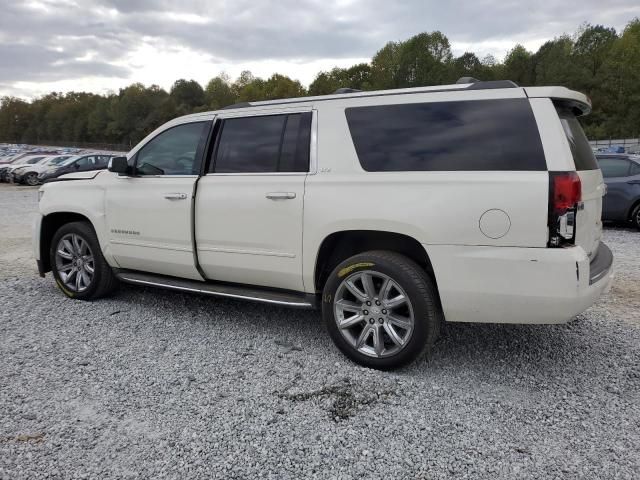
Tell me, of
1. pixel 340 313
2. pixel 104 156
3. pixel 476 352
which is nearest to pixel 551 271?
pixel 476 352

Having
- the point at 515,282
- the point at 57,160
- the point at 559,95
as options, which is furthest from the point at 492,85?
the point at 57,160

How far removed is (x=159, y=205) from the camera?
449 cm

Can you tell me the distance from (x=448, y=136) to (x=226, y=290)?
83.9 inches

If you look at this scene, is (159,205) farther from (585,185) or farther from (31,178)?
(31,178)

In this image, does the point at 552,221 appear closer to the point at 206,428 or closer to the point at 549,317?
the point at 549,317

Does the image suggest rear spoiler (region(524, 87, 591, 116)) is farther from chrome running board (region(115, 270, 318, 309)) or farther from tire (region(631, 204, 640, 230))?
tire (region(631, 204, 640, 230))

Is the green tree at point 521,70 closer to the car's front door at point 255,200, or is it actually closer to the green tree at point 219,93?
the green tree at point 219,93

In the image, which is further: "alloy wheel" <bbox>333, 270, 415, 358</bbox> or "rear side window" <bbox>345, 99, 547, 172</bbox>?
"alloy wheel" <bbox>333, 270, 415, 358</bbox>

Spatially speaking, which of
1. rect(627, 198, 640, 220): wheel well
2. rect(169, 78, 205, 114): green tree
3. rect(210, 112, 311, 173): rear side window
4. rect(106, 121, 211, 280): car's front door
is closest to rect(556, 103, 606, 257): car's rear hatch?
rect(210, 112, 311, 173): rear side window

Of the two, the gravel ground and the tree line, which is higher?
the tree line

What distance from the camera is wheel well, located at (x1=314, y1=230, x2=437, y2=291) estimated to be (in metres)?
3.61

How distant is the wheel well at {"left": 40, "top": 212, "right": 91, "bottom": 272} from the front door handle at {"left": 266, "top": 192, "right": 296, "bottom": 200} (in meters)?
2.59

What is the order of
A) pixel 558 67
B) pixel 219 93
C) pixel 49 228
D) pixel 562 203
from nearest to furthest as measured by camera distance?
pixel 562 203 < pixel 49 228 < pixel 558 67 < pixel 219 93

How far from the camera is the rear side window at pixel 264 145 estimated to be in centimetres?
390
